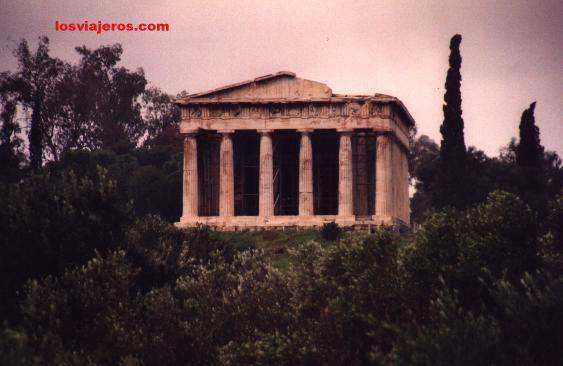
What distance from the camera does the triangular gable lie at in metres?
71.2

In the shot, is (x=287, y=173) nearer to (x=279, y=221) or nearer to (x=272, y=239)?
(x=279, y=221)

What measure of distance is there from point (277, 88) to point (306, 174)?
19.4 ft

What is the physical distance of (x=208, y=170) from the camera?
246 ft

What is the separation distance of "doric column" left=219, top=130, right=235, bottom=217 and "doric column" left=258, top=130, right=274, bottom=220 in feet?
6.40

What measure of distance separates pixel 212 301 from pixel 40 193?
1016cm

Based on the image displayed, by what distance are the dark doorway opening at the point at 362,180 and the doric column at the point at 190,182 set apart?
1081cm

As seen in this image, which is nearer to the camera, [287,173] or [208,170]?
[208,170]

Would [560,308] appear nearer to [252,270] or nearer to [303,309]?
[303,309]

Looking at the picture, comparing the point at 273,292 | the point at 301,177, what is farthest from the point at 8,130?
the point at 273,292

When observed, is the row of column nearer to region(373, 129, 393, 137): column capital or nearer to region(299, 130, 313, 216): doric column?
region(299, 130, 313, 216): doric column

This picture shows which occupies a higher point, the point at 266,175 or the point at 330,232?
the point at 266,175

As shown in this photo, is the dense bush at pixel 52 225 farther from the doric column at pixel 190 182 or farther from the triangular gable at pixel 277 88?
the triangular gable at pixel 277 88

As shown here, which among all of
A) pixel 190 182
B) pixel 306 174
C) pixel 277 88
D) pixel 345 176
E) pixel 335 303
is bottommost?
pixel 335 303

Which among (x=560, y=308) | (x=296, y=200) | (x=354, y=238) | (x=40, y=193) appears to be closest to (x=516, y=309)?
(x=560, y=308)
